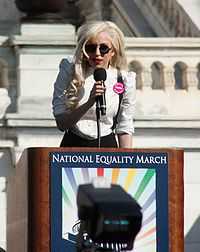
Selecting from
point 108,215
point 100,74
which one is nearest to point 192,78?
point 100,74

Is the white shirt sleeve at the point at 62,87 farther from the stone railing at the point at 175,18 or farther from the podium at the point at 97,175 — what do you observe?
the stone railing at the point at 175,18

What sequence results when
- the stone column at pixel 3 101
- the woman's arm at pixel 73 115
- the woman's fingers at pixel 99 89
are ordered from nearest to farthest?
the woman's fingers at pixel 99 89
the woman's arm at pixel 73 115
the stone column at pixel 3 101

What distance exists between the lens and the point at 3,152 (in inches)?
471

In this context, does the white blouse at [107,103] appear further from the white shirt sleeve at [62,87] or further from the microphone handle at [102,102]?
the microphone handle at [102,102]

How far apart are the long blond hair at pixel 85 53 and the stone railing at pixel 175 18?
7119mm

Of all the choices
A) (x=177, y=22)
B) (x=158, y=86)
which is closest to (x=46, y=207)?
(x=158, y=86)

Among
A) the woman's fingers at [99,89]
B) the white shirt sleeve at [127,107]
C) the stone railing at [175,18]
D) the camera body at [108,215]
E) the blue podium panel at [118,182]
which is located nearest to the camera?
the camera body at [108,215]

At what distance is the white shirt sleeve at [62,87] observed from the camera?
779 centimetres

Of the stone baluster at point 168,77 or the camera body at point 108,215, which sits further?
the stone baluster at point 168,77

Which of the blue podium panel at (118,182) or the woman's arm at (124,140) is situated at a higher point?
the woman's arm at (124,140)

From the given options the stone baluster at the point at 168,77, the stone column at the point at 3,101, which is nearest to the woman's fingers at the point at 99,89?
the stone column at the point at 3,101

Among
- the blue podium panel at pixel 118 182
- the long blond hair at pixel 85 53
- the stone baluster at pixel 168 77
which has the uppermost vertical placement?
the stone baluster at pixel 168 77

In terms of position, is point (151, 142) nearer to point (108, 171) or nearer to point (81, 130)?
point (81, 130)

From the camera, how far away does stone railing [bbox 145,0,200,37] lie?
15264mm
